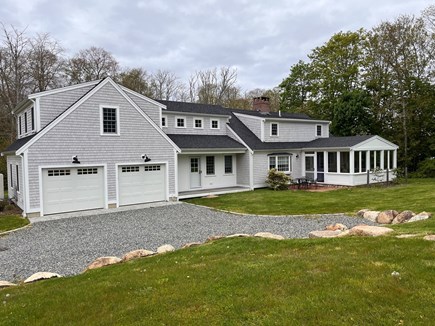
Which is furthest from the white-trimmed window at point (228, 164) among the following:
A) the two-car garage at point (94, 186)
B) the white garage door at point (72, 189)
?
the white garage door at point (72, 189)

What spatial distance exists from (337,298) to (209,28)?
68.8 ft

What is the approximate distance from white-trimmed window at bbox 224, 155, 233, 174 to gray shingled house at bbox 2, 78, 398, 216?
0.22 ft

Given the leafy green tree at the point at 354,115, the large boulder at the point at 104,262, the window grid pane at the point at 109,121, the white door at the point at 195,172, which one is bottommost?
the large boulder at the point at 104,262

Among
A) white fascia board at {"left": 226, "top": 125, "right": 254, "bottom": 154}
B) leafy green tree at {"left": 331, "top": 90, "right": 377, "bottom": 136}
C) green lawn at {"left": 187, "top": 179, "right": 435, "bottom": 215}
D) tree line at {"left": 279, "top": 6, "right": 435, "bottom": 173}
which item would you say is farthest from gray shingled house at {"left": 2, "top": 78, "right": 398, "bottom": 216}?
leafy green tree at {"left": 331, "top": 90, "right": 377, "bottom": 136}

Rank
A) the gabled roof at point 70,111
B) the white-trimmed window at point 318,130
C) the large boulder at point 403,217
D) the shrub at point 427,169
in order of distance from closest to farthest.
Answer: the large boulder at point 403,217
the gabled roof at point 70,111
the white-trimmed window at point 318,130
the shrub at point 427,169

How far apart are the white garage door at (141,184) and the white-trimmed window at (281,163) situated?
8.17 m

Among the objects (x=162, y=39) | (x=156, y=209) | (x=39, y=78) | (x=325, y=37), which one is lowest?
(x=156, y=209)

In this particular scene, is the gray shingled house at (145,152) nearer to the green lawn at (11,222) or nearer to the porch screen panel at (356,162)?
the porch screen panel at (356,162)

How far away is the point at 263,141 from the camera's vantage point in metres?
21.7

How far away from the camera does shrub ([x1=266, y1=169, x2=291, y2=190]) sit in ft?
65.2


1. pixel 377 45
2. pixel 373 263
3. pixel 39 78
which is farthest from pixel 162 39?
pixel 373 263

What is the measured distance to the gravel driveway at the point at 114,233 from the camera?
24.9 feet

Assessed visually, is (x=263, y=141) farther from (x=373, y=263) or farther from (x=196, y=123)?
(x=373, y=263)

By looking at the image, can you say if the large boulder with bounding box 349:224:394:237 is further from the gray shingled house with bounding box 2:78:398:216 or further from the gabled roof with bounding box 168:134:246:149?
the gabled roof with bounding box 168:134:246:149
